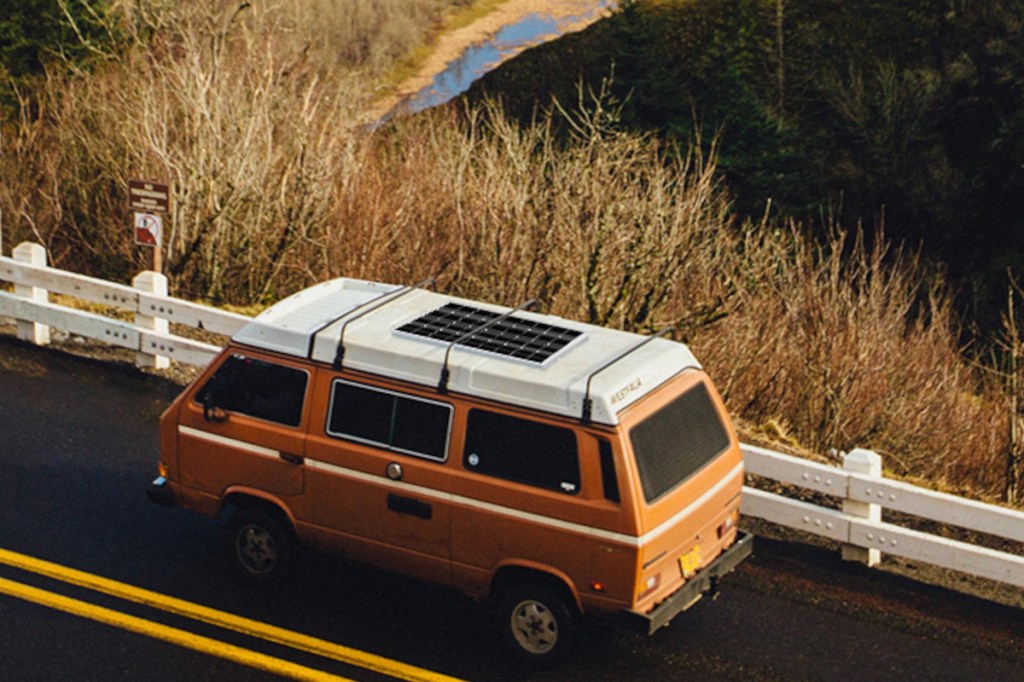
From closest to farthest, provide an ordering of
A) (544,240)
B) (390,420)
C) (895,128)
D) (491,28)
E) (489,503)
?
1. (489,503)
2. (390,420)
3. (544,240)
4. (895,128)
5. (491,28)

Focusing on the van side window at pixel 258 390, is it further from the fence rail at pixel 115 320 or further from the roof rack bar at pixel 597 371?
the fence rail at pixel 115 320

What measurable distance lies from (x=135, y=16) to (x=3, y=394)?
1695 centimetres

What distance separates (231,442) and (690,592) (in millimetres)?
3323

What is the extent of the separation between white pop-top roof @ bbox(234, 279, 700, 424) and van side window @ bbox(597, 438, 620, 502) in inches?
6.0

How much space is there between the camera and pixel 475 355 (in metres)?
8.62

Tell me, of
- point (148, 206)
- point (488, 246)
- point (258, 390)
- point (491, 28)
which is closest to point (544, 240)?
point (488, 246)

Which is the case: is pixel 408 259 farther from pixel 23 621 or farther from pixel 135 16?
pixel 23 621

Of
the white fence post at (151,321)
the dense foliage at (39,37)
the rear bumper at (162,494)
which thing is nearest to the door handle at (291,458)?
the rear bumper at (162,494)

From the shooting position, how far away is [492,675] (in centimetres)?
853

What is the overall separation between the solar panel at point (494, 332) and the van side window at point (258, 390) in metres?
0.85

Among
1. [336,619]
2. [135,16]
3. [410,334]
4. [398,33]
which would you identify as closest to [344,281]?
[410,334]

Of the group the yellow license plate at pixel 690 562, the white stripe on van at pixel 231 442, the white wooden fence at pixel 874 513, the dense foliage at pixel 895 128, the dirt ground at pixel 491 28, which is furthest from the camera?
the dirt ground at pixel 491 28

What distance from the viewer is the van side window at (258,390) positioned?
9.11 metres

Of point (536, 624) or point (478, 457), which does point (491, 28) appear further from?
point (536, 624)
